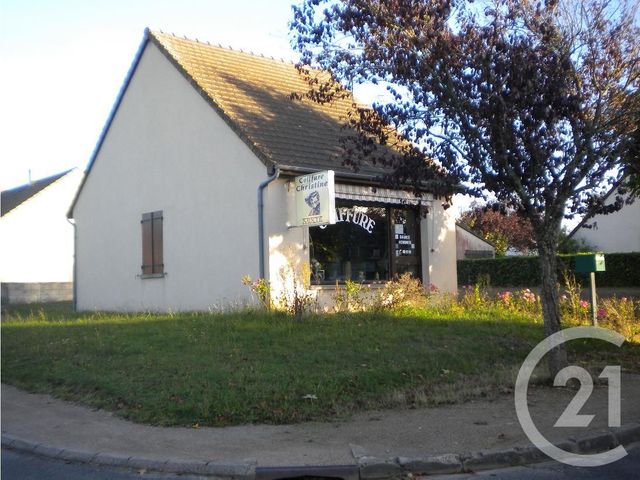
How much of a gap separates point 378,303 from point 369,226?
2455 mm

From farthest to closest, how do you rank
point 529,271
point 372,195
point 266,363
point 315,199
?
point 529,271
point 372,195
point 315,199
point 266,363

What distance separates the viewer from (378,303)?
44.8 feet

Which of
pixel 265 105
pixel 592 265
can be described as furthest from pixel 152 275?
pixel 592 265

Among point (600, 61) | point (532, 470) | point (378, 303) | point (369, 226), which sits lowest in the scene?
point (532, 470)

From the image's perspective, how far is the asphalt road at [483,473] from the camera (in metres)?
6.12

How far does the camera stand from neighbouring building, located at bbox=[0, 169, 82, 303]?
32.7 m

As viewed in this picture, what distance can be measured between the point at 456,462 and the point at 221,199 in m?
9.72

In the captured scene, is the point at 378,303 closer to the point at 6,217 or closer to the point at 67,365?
the point at 67,365

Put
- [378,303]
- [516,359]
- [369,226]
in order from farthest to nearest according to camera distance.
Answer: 1. [369,226]
2. [378,303]
3. [516,359]

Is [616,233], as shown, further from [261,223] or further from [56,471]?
[56,471]

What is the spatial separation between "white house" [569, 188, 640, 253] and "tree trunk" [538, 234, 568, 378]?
28.6 m

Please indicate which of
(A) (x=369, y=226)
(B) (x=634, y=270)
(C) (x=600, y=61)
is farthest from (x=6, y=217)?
(C) (x=600, y=61)

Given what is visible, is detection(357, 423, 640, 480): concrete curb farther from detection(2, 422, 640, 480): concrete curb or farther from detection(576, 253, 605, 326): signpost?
detection(576, 253, 605, 326): signpost

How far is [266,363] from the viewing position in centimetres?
942
